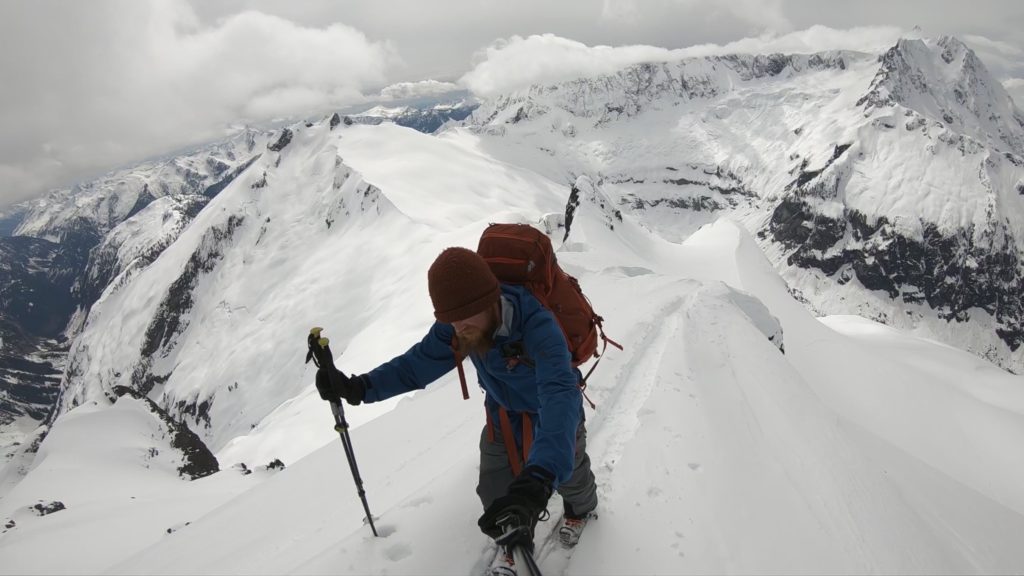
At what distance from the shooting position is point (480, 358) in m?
3.71

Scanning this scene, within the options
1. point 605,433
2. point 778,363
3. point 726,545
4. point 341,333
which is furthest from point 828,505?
point 341,333

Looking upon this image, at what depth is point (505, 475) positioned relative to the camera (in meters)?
4.13

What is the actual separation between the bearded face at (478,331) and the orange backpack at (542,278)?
0.34m

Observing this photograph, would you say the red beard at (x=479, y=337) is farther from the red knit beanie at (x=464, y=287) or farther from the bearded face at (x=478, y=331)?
the red knit beanie at (x=464, y=287)

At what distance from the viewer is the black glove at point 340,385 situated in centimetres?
400

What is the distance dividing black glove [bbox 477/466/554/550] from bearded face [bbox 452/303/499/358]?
33.6 inches

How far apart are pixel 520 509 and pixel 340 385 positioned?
Result: 6.40 feet

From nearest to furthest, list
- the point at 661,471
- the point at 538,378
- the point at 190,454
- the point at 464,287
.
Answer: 1. the point at 464,287
2. the point at 538,378
3. the point at 661,471
4. the point at 190,454

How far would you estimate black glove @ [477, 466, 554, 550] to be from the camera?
2818 mm

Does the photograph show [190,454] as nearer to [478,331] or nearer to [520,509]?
[478,331]

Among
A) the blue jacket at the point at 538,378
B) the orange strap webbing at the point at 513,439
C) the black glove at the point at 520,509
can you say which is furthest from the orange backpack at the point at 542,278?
the black glove at the point at 520,509

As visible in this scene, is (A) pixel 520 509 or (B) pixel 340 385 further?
(B) pixel 340 385

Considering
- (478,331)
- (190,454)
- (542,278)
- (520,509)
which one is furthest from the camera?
(190,454)

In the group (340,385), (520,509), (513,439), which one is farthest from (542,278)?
(340,385)
